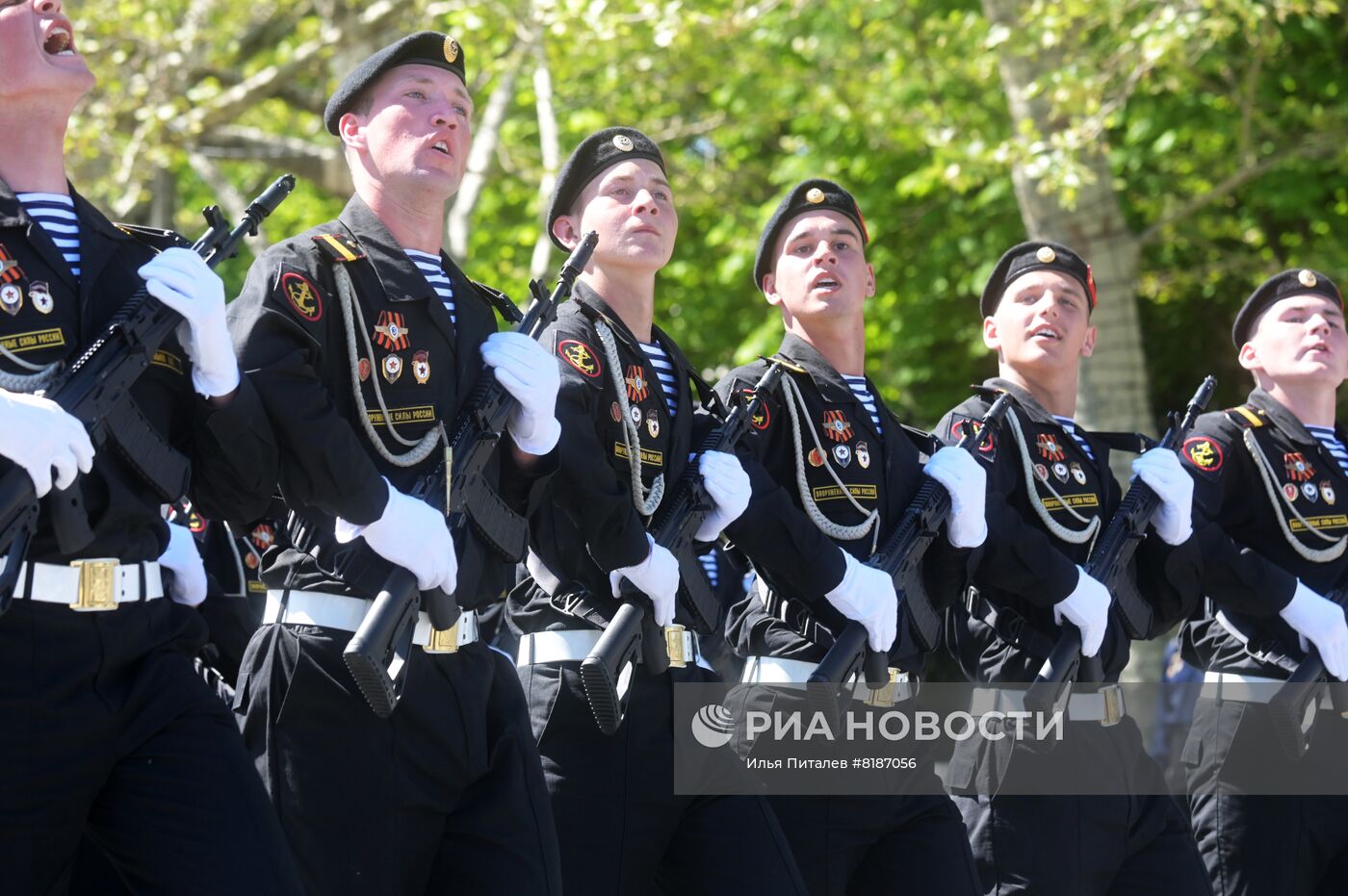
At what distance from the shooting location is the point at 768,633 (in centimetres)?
533

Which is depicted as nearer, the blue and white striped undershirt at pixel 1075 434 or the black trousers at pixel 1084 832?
the black trousers at pixel 1084 832

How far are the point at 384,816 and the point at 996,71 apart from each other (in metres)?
8.66

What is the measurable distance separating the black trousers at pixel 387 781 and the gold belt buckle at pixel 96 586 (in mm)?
559

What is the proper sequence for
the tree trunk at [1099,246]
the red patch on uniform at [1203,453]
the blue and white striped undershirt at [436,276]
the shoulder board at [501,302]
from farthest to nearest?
the tree trunk at [1099,246]
the red patch on uniform at [1203,453]
the shoulder board at [501,302]
the blue and white striped undershirt at [436,276]

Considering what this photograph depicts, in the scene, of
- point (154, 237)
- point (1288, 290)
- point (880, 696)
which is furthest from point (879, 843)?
point (1288, 290)

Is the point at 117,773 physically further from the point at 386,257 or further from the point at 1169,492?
the point at 1169,492

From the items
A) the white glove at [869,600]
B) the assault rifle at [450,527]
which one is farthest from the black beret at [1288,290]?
the assault rifle at [450,527]

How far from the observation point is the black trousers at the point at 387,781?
12.9 feet

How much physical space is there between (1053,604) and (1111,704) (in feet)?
1.26

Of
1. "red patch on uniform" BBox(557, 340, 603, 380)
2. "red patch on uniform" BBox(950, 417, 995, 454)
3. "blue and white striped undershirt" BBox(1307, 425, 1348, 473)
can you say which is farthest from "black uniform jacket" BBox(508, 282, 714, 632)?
"blue and white striped undershirt" BBox(1307, 425, 1348, 473)

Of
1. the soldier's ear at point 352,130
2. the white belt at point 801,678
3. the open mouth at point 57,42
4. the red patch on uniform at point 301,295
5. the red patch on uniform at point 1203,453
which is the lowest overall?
the white belt at point 801,678

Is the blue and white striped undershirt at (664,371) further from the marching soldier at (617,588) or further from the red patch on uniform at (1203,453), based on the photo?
the red patch on uniform at (1203,453)

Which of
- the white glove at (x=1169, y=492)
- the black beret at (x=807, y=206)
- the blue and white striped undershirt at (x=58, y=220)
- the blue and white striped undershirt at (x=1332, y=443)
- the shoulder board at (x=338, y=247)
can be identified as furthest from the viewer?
the blue and white striped undershirt at (x=1332, y=443)

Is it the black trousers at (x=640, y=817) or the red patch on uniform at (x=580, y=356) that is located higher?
the red patch on uniform at (x=580, y=356)
